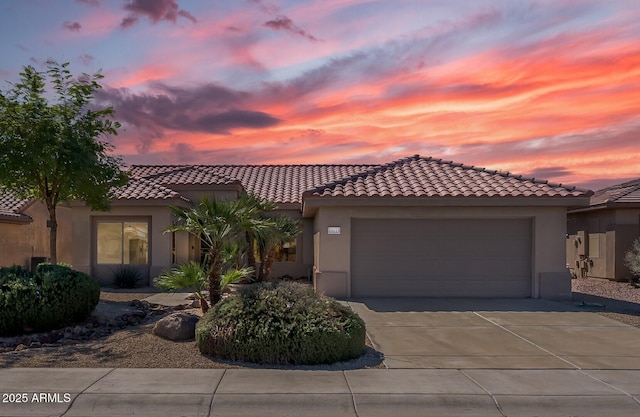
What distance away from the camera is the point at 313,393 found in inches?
265

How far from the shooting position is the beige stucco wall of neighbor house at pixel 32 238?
24.7 metres

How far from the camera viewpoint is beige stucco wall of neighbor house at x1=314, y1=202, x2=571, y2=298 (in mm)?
15227

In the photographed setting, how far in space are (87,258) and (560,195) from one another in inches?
645

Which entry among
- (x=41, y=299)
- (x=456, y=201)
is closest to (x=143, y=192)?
(x=41, y=299)

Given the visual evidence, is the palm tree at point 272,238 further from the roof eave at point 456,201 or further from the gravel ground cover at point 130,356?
the gravel ground cover at point 130,356

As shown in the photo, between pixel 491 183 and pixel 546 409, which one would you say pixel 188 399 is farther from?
pixel 491 183

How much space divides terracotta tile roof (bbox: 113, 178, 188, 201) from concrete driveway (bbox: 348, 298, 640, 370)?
9131 millimetres

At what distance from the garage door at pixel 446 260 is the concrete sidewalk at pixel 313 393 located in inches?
303

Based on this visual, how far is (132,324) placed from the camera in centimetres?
1152

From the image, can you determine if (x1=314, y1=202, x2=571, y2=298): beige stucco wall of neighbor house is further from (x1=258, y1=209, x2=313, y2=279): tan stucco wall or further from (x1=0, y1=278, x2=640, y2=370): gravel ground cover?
(x1=258, y1=209, x2=313, y2=279): tan stucco wall

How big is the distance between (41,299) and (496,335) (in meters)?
8.91

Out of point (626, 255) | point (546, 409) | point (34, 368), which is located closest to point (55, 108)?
point (34, 368)

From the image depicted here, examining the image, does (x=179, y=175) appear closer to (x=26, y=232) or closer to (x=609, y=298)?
(x=26, y=232)

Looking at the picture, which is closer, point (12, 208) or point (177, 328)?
point (177, 328)
